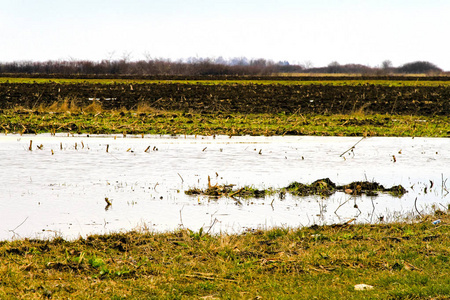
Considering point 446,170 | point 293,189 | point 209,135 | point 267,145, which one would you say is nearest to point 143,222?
point 293,189

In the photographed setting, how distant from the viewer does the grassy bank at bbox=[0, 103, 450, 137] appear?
1129 inches

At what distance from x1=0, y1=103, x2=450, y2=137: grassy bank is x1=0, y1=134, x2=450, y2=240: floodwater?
2792 mm

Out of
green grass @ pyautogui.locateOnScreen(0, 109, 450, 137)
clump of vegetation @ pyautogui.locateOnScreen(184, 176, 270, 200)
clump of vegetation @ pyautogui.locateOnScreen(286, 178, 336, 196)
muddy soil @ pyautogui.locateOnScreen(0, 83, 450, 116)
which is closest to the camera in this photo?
clump of vegetation @ pyautogui.locateOnScreen(184, 176, 270, 200)

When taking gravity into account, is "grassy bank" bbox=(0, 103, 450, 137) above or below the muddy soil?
below

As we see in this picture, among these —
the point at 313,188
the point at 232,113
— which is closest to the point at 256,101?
the point at 232,113

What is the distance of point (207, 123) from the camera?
104 ft

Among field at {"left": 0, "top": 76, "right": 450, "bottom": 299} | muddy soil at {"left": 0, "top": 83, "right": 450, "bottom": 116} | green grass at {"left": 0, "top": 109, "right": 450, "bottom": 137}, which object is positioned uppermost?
muddy soil at {"left": 0, "top": 83, "right": 450, "bottom": 116}

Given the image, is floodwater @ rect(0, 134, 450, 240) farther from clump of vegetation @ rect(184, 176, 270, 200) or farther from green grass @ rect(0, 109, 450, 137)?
green grass @ rect(0, 109, 450, 137)

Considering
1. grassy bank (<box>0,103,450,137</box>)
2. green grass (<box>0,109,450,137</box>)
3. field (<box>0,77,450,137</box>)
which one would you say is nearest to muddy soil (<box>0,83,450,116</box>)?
field (<box>0,77,450,137</box>)

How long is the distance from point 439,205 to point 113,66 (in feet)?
515

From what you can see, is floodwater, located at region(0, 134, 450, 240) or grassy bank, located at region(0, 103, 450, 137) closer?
floodwater, located at region(0, 134, 450, 240)

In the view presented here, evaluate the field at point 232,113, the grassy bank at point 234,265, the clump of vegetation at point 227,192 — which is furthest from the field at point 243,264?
the field at point 232,113

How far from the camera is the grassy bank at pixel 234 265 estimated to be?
7.11 m

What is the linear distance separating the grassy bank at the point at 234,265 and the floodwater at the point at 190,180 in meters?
1.06
